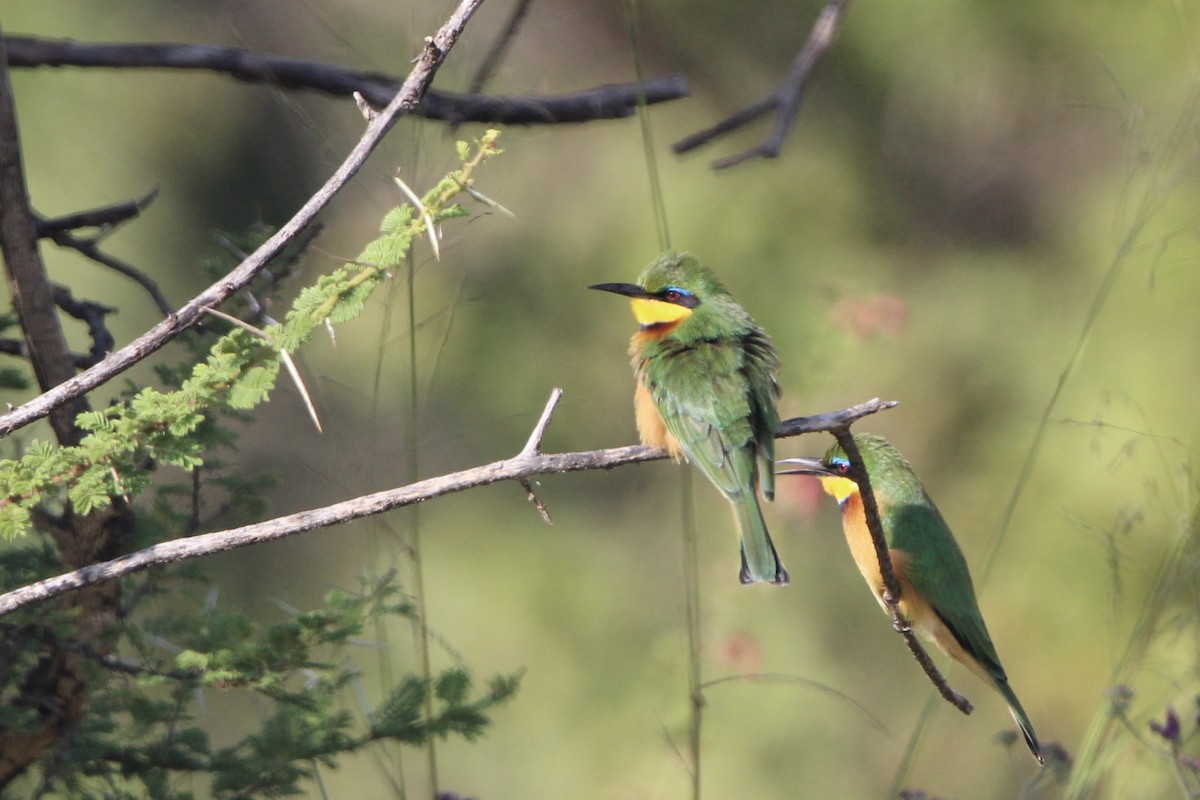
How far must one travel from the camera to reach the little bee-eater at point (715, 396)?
6.72 ft

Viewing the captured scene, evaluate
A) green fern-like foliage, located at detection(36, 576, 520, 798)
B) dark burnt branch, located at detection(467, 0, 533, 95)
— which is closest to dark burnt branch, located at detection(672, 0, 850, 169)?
dark burnt branch, located at detection(467, 0, 533, 95)

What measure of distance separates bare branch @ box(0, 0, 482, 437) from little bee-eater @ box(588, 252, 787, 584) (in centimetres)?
86

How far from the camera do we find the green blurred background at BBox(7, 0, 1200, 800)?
385 cm

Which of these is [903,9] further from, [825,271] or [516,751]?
[516,751]

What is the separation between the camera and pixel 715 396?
6.81 ft

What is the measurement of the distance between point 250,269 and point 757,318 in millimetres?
2969

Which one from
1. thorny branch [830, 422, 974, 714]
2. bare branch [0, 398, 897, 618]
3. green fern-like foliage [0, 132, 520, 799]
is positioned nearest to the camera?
bare branch [0, 398, 897, 618]

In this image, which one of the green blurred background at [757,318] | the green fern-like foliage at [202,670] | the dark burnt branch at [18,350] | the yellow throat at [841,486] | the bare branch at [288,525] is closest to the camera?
the bare branch at [288,525]

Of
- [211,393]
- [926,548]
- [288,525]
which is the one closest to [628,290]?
[926,548]

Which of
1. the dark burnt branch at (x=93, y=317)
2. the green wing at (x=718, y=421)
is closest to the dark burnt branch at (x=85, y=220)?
the dark burnt branch at (x=93, y=317)

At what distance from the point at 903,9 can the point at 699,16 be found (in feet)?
2.36

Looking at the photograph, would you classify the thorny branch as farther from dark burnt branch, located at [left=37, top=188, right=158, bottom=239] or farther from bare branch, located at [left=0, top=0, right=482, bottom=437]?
dark burnt branch, located at [left=37, top=188, right=158, bottom=239]

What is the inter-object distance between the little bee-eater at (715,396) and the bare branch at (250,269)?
864 mm

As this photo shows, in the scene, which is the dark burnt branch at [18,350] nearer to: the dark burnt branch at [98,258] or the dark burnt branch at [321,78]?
the dark burnt branch at [98,258]
